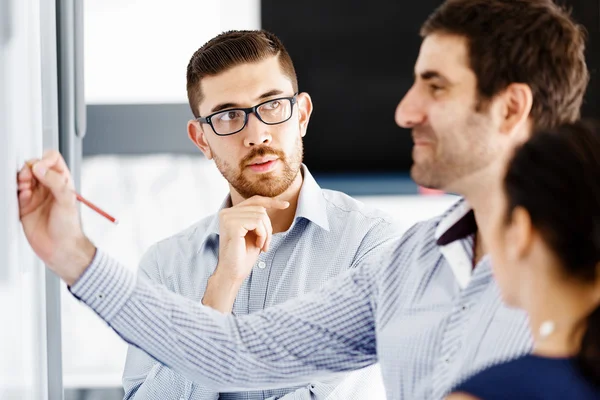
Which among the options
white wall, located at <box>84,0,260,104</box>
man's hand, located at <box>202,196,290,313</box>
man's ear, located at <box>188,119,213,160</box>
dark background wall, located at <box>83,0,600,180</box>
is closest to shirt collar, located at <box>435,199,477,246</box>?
man's hand, located at <box>202,196,290,313</box>

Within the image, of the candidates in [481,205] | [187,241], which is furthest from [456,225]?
[187,241]

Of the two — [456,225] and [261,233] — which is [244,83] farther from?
[456,225]

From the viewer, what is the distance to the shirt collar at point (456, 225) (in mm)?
1183

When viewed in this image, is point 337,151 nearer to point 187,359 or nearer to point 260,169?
point 260,169

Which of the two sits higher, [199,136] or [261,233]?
[199,136]

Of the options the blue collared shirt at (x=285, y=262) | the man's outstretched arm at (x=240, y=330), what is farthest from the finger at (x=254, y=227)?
the man's outstretched arm at (x=240, y=330)

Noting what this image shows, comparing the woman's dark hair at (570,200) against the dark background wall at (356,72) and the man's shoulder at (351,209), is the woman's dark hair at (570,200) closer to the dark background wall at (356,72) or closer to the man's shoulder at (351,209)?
the man's shoulder at (351,209)

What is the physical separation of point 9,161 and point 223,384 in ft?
1.51

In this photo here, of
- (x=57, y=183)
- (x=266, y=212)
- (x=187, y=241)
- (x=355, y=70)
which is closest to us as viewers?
(x=57, y=183)

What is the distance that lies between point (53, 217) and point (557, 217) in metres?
0.66

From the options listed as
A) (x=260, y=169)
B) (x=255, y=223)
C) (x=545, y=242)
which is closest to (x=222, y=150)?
(x=260, y=169)

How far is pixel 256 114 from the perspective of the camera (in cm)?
172

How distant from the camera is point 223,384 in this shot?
1.25 meters

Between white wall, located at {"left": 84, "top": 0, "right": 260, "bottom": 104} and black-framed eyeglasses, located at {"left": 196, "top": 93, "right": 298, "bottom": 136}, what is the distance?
0.57 meters
